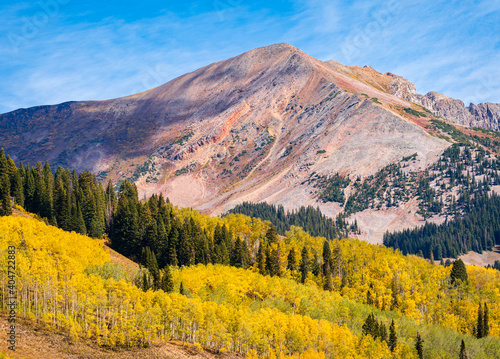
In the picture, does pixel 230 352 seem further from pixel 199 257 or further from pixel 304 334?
pixel 199 257

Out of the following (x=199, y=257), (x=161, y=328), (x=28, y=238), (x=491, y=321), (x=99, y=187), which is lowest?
(x=491, y=321)

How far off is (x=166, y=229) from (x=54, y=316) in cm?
6882

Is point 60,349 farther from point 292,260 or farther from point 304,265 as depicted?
point 304,265

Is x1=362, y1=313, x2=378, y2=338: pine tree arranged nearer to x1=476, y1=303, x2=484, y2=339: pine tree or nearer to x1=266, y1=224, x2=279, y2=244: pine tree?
x1=476, y1=303, x2=484, y2=339: pine tree

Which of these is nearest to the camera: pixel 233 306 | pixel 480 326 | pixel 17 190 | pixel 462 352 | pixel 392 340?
pixel 462 352

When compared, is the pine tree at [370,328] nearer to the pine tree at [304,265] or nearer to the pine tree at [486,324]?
the pine tree at [486,324]

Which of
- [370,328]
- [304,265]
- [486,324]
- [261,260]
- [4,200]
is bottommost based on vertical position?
[486,324]

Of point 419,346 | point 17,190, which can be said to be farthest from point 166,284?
point 419,346

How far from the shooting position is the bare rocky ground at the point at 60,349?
6141cm

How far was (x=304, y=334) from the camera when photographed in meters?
88.2

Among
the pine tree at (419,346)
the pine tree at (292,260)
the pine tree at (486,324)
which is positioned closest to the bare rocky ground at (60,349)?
the pine tree at (419,346)

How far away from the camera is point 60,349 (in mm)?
66812

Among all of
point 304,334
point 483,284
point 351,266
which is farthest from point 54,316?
point 483,284

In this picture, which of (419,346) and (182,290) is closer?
(419,346)
